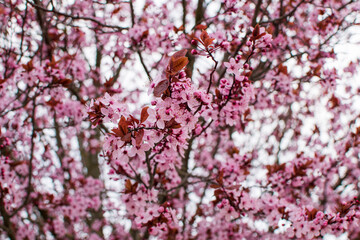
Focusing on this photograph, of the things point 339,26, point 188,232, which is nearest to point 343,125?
point 339,26

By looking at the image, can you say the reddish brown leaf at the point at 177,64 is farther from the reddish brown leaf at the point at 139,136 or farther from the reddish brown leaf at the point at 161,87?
the reddish brown leaf at the point at 139,136

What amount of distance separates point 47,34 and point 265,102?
3405 mm

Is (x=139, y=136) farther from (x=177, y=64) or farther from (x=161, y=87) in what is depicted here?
(x=177, y=64)

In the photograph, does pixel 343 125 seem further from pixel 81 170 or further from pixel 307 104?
pixel 81 170

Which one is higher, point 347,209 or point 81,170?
point 81,170

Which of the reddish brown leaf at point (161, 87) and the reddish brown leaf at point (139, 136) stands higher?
the reddish brown leaf at point (161, 87)

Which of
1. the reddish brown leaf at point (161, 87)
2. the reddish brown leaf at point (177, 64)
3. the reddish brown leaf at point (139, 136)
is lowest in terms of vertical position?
the reddish brown leaf at point (139, 136)

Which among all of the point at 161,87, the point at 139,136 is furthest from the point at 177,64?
the point at 139,136

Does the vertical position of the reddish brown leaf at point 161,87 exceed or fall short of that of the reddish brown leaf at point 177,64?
it falls short

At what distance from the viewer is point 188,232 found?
5.07m

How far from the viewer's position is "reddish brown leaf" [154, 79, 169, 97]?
174cm

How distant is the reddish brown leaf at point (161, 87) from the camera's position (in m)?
1.74

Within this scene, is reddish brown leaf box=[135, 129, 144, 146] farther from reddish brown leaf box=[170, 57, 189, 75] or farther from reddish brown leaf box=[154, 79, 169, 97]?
reddish brown leaf box=[170, 57, 189, 75]

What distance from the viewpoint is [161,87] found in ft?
5.80
